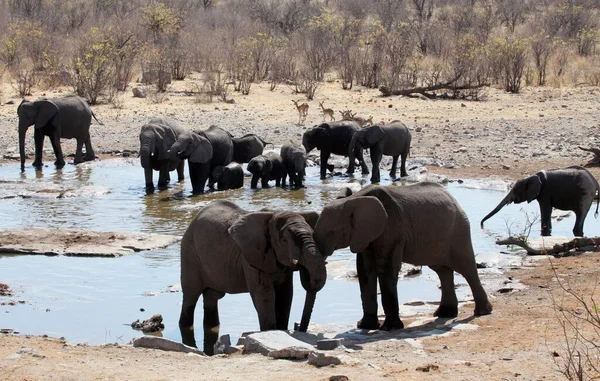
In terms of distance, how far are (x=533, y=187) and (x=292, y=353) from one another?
7.29m

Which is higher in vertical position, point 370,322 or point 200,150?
point 200,150

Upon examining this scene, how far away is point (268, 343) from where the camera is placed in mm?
7402

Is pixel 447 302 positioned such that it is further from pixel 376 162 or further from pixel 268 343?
pixel 376 162

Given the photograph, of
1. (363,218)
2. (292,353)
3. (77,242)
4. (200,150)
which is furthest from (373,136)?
(292,353)

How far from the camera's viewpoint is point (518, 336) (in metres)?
8.05

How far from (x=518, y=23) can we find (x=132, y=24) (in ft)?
74.6

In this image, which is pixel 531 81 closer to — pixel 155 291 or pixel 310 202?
pixel 310 202

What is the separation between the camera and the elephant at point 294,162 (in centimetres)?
1902

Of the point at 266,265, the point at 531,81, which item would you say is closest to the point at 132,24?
the point at 531,81

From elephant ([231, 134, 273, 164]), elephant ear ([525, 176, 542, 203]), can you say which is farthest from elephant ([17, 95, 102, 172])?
elephant ear ([525, 176, 542, 203])

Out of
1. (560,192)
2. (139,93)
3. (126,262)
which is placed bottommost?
(126,262)

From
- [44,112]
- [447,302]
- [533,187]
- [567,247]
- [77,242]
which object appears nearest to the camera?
[447,302]

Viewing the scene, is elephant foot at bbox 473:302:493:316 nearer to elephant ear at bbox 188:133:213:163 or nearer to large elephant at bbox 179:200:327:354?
large elephant at bbox 179:200:327:354

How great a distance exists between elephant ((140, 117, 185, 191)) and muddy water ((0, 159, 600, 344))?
325 millimetres
